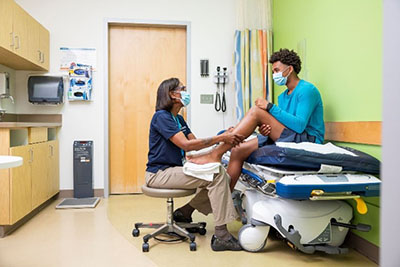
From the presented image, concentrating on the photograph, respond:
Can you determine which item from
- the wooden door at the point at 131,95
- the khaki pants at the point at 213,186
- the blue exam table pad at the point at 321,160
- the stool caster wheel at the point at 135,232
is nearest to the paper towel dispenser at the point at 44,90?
the wooden door at the point at 131,95

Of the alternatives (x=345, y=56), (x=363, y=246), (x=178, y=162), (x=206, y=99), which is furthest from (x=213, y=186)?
(x=206, y=99)

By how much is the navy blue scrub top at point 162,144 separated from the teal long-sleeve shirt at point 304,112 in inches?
28.6

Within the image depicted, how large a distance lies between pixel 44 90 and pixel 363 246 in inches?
132

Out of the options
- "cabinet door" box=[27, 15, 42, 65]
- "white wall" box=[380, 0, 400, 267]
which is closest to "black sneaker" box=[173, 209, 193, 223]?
"cabinet door" box=[27, 15, 42, 65]

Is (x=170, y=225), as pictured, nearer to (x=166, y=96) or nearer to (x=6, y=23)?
(x=166, y=96)

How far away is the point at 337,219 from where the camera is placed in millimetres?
2031

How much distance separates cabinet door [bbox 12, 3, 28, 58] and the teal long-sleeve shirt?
89.3 inches

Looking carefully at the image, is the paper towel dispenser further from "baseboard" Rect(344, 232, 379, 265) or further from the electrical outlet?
"baseboard" Rect(344, 232, 379, 265)

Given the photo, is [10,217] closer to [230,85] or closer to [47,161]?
[47,161]

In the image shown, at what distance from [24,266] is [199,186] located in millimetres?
1127

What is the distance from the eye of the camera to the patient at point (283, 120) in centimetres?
230

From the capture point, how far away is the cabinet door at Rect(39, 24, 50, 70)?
3477 millimetres

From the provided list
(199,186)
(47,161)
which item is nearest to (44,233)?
(47,161)

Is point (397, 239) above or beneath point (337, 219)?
above
